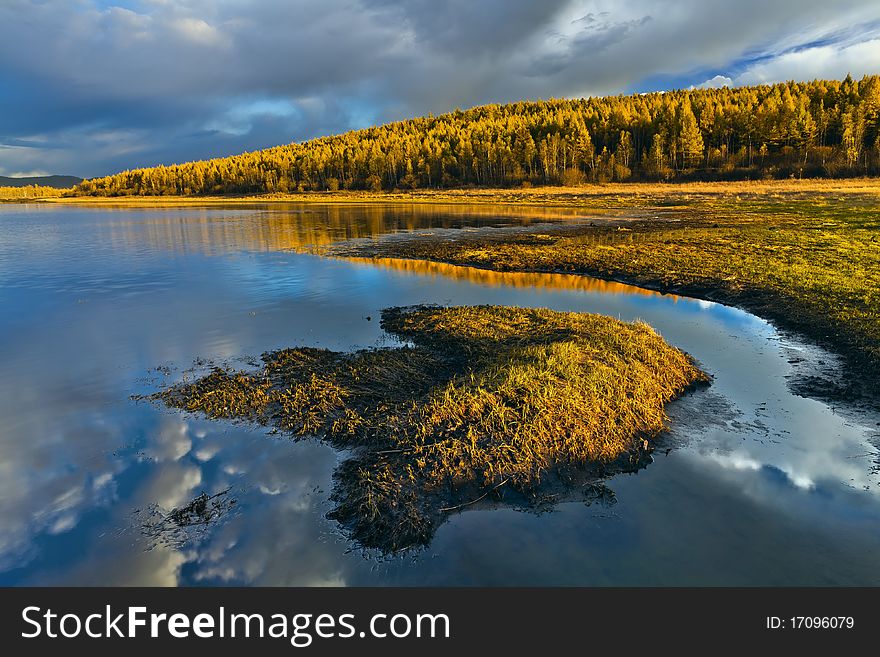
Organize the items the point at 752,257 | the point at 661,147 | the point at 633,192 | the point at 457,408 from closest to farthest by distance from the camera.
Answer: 1. the point at 457,408
2. the point at 752,257
3. the point at 633,192
4. the point at 661,147

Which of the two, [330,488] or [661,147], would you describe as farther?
[661,147]

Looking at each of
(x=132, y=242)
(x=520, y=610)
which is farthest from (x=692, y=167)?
(x=520, y=610)

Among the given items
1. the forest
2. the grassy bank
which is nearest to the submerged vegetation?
the grassy bank

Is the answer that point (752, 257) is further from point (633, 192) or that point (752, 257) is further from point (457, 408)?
point (633, 192)

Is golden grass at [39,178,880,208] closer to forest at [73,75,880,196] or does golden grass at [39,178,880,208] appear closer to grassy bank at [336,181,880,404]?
forest at [73,75,880,196]

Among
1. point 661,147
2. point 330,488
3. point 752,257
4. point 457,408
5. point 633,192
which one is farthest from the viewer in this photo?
point 661,147

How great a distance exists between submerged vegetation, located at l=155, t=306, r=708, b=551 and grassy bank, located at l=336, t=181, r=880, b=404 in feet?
18.2

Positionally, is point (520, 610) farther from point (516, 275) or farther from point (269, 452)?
point (516, 275)

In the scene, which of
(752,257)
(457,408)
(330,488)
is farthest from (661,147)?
(330,488)

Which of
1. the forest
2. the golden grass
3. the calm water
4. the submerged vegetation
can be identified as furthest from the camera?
the forest

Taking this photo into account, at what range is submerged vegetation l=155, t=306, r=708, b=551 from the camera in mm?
8445

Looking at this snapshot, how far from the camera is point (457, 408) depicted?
9.76 meters

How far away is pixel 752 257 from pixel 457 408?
84.1 feet

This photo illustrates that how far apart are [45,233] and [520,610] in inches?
2702
